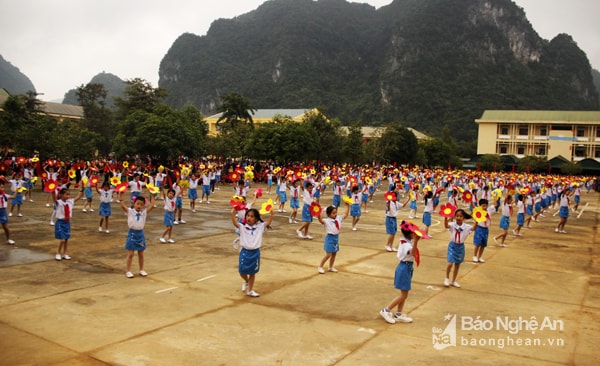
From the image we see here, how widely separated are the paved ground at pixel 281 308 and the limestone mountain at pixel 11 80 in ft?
635

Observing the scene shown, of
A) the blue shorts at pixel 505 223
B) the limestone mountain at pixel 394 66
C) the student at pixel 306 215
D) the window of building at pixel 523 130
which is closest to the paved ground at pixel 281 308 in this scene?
the student at pixel 306 215

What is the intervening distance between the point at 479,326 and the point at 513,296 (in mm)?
2108

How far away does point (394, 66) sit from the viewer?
13950cm

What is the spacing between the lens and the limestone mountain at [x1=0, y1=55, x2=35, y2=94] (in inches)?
7028

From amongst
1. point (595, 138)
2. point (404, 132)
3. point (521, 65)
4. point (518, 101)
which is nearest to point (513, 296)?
point (404, 132)

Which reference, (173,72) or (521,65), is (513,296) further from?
(173,72)

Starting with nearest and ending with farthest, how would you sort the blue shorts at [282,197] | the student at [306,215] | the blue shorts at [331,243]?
the blue shorts at [331,243] < the student at [306,215] < the blue shorts at [282,197]

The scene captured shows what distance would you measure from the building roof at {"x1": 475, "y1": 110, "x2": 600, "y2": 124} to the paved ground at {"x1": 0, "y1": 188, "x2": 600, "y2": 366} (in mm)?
71584

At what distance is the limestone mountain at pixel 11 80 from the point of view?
178500mm

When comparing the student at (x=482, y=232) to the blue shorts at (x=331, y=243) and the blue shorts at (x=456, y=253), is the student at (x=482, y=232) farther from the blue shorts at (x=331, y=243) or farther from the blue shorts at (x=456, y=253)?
the blue shorts at (x=331, y=243)

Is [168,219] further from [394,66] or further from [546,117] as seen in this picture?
[394,66]

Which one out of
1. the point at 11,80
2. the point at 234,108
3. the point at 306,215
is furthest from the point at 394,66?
the point at 11,80

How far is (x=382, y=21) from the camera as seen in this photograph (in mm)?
189500

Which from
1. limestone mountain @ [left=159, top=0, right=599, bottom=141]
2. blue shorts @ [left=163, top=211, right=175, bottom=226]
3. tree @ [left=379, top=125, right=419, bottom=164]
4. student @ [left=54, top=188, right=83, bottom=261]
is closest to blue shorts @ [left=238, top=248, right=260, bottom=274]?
student @ [left=54, top=188, right=83, bottom=261]
